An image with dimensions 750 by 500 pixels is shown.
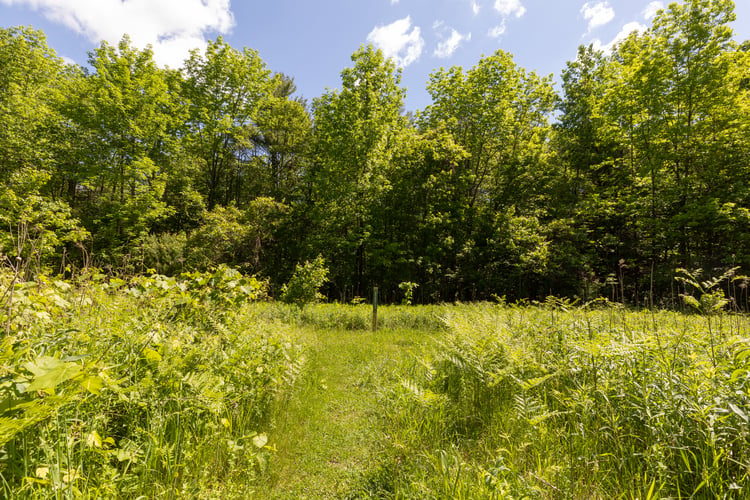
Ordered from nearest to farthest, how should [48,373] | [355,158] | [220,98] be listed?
[48,373] → [355,158] → [220,98]

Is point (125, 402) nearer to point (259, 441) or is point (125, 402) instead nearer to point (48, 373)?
point (259, 441)

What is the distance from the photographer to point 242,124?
21.9 metres

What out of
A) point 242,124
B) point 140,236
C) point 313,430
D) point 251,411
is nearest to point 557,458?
point 313,430

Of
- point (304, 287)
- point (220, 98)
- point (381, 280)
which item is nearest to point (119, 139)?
point (220, 98)

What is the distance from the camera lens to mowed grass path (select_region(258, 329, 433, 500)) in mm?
2379

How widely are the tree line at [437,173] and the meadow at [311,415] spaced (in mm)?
10798

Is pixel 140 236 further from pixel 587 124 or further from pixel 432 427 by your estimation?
pixel 587 124

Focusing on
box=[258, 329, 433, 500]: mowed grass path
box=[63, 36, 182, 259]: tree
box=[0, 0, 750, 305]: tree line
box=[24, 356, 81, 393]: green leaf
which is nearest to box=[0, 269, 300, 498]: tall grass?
box=[24, 356, 81, 393]: green leaf

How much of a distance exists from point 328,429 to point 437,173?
1656 centimetres

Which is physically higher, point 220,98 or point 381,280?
point 220,98

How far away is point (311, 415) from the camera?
11.5 feet

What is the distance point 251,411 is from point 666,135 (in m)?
20.3

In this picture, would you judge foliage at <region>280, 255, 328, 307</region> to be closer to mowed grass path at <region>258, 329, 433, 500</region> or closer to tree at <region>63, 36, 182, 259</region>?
mowed grass path at <region>258, 329, 433, 500</region>

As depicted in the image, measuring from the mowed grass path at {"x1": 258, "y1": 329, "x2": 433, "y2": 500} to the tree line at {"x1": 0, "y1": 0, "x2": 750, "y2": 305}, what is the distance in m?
9.21
